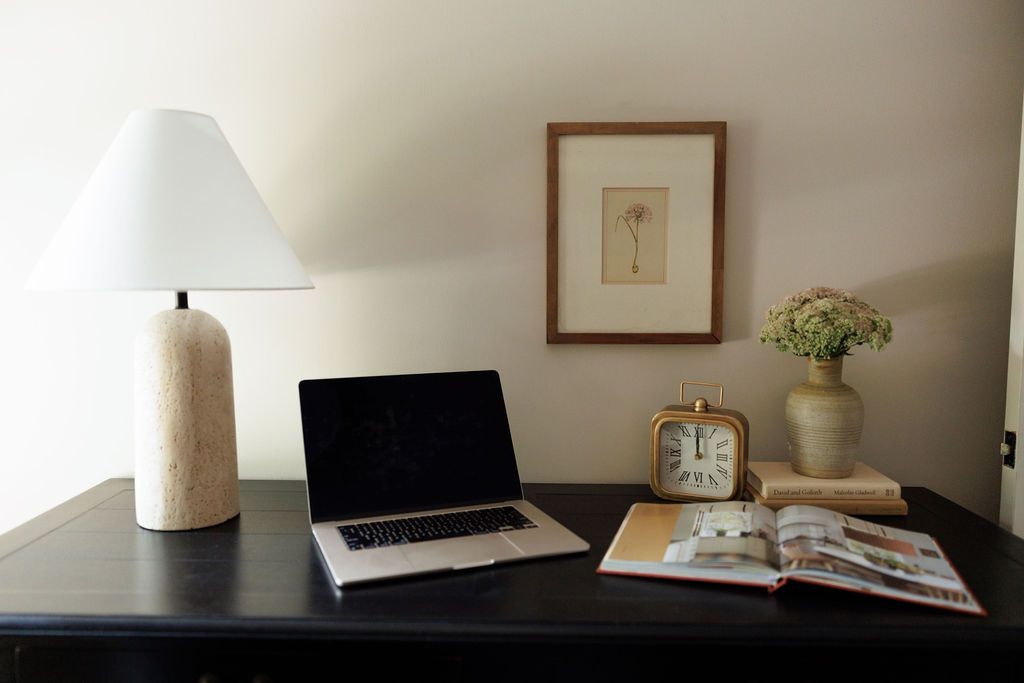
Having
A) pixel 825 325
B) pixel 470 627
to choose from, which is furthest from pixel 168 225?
pixel 825 325

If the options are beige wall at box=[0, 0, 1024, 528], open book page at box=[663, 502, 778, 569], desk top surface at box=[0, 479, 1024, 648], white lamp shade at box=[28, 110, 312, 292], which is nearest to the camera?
desk top surface at box=[0, 479, 1024, 648]

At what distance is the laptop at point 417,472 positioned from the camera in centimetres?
106

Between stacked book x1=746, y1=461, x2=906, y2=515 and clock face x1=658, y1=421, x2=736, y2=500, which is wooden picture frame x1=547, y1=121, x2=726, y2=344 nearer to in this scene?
clock face x1=658, y1=421, x2=736, y2=500

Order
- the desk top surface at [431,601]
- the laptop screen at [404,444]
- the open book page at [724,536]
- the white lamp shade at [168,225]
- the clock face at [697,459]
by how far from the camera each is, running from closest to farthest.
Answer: the desk top surface at [431,601] → the open book page at [724,536] → the white lamp shade at [168,225] → the laptop screen at [404,444] → the clock face at [697,459]

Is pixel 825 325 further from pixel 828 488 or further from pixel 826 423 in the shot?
pixel 828 488

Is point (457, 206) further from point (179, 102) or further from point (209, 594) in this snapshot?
point (209, 594)

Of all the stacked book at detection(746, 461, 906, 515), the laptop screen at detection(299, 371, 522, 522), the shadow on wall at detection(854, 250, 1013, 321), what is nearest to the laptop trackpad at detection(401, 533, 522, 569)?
the laptop screen at detection(299, 371, 522, 522)

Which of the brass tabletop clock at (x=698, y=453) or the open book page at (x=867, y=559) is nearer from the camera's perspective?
the open book page at (x=867, y=559)

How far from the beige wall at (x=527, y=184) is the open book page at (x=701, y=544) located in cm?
34

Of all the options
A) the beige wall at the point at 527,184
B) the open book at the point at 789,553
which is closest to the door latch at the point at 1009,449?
the beige wall at the point at 527,184

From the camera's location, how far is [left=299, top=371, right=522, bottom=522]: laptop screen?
3.83ft

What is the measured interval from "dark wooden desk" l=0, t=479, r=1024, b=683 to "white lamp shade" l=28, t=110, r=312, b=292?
1.37ft

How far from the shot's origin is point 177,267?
1.05 m

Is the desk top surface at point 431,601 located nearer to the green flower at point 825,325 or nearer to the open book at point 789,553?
the open book at point 789,553
